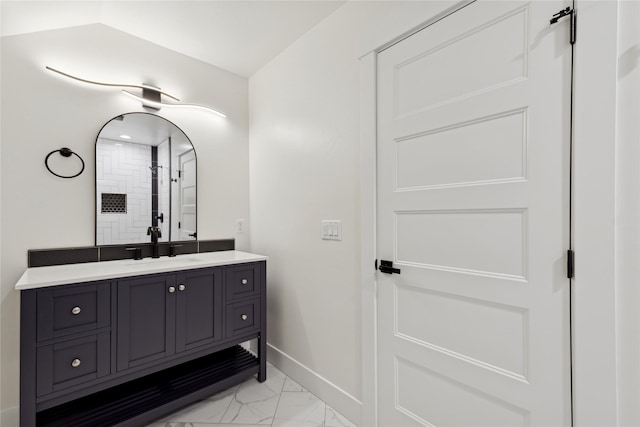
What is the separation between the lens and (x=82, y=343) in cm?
139

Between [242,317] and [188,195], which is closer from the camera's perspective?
[242,317]

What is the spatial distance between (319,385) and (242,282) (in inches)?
33.5

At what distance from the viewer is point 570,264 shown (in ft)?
3.12

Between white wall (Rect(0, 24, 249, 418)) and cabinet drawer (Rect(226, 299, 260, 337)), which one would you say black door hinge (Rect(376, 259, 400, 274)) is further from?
white wall (Rect(0, 24, 249, 418))

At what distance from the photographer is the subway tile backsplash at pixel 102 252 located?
1.69 meters

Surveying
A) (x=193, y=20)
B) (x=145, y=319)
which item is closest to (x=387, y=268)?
(x=145, y=319)

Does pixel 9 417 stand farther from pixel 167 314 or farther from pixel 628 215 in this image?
pixel 628 215

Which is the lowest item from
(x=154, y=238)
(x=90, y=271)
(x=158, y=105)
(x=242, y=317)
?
(x=242, y=317)

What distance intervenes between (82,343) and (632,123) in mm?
2341

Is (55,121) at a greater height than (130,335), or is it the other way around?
(55,121)

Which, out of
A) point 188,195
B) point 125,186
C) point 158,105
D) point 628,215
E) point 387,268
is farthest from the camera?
point 188,195

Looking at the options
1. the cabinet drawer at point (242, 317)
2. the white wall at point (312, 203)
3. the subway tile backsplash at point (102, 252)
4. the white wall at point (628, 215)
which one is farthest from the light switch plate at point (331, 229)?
the white wall at point (628, 215)

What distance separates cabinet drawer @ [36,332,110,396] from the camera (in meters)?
1.29

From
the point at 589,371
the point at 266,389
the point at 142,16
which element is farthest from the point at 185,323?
the point at 142,16
